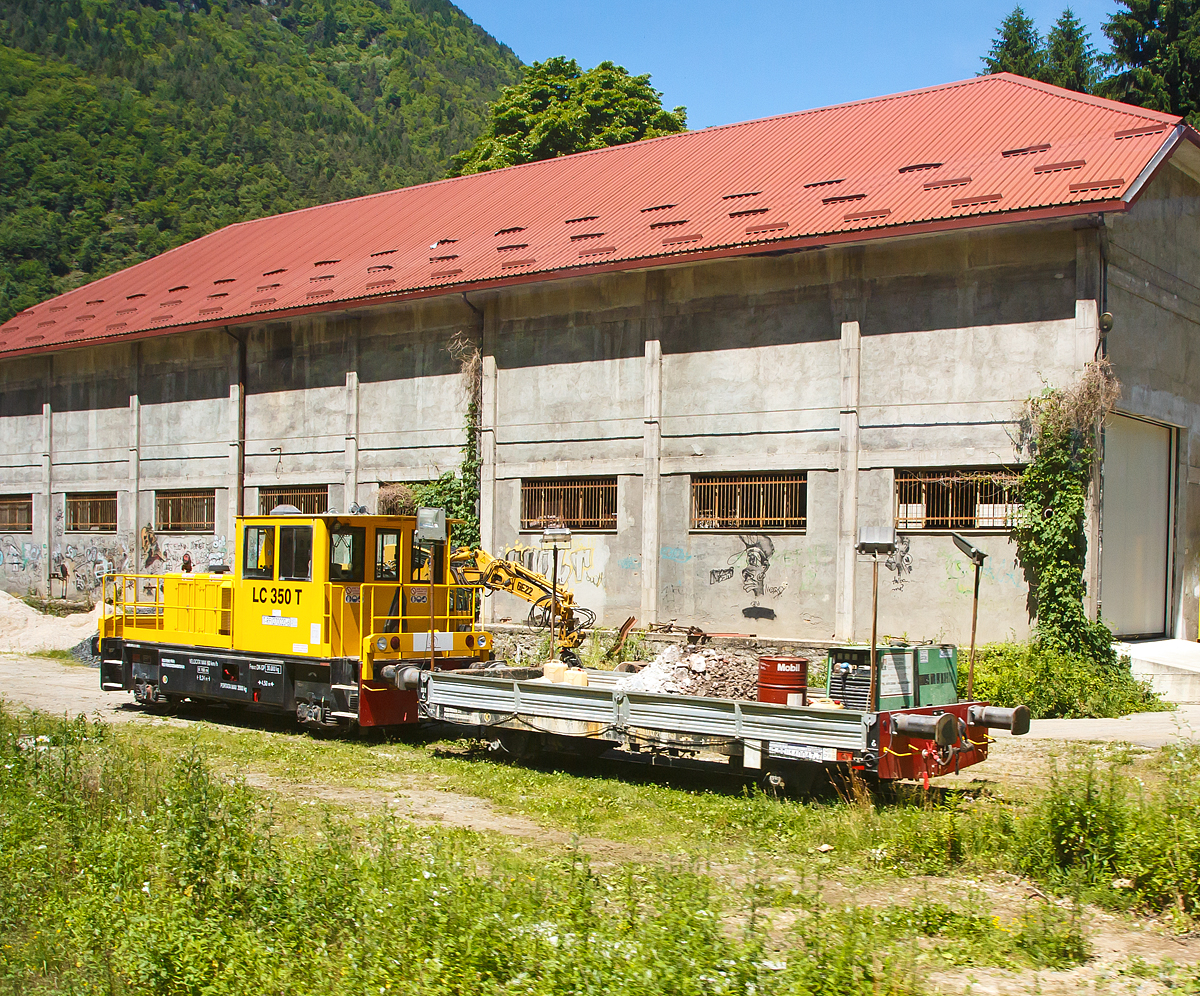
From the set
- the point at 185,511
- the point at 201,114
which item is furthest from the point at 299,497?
the point at 201,114

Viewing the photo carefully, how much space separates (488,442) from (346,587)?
9489 millimetres

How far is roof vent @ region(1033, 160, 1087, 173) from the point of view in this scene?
18031 mm

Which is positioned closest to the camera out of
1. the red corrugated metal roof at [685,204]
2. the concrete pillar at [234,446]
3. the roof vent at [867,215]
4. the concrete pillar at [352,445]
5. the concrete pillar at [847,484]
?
the red corrugated metal roof at [685,204]

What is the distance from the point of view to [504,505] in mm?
23031

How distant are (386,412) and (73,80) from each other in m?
81.4

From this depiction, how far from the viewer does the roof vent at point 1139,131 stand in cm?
1841

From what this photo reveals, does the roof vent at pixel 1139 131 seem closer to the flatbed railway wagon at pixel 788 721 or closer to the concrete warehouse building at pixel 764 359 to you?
the concrete warehouse building at pixel 764 359

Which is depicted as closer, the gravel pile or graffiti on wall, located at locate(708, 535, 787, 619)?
graffiti on wall, located at locate(708, 535, 787, 619)

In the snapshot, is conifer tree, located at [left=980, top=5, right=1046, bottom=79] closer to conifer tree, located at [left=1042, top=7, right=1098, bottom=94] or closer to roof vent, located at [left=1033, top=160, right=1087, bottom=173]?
conifer tree, located at [left=1042, top=7, right=1098, bottom=94]

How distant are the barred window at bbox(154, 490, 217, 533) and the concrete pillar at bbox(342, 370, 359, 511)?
4.41m

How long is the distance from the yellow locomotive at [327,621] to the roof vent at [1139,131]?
12.7 m

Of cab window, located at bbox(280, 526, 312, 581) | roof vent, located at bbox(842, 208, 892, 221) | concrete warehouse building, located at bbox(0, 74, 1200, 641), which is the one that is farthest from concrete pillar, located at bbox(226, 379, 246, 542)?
roof vent, located at bbox(842, 208, 892, 221)

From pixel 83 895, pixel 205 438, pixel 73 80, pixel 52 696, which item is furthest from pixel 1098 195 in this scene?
pixel 73 80

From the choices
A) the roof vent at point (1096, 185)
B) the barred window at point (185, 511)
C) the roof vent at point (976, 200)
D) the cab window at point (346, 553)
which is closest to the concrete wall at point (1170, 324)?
the roof vent at point (1096, 185)
